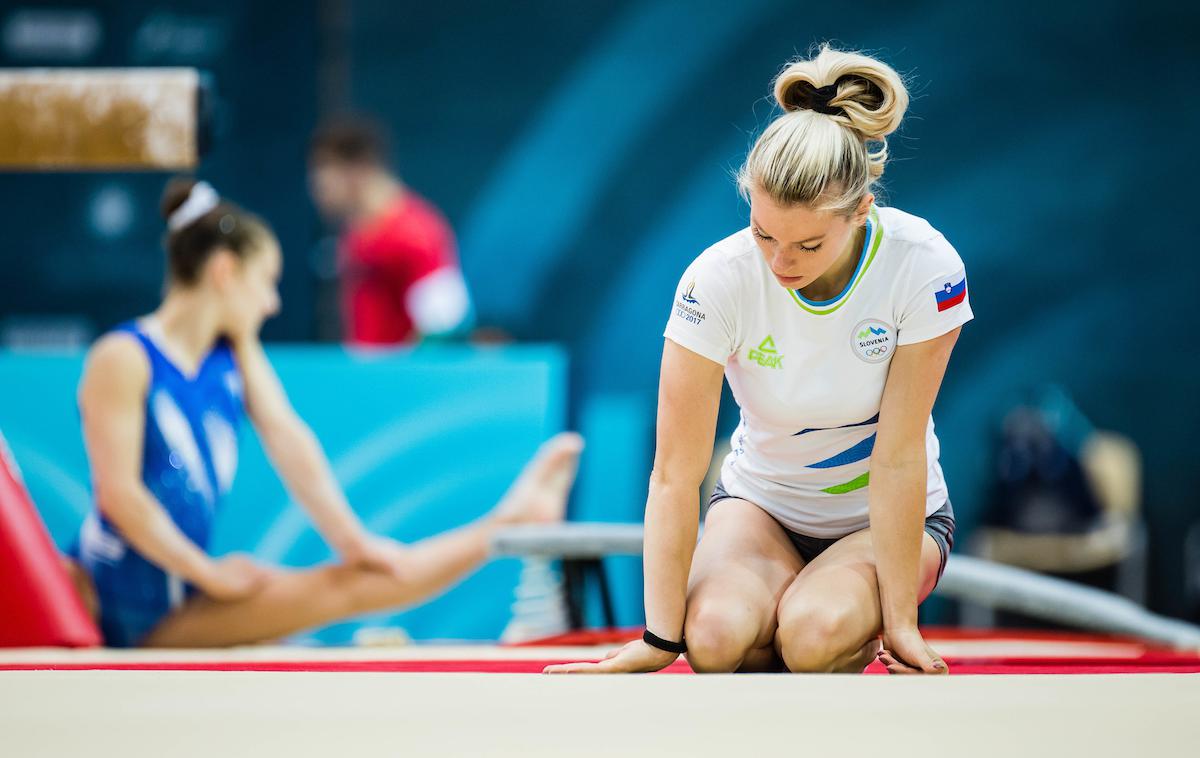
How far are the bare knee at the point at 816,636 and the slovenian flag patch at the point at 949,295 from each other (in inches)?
21.0

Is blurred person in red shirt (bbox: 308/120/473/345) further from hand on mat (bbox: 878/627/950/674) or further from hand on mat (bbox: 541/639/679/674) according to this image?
hand on mat (bbox: 878/627/950/674)

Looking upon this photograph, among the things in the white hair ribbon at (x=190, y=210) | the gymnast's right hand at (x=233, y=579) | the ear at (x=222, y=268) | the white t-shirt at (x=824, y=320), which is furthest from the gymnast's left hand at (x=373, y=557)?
the white t-shirt at (x=824, y=320)

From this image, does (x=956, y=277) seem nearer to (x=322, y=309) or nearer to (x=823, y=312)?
(x=823, y=312)

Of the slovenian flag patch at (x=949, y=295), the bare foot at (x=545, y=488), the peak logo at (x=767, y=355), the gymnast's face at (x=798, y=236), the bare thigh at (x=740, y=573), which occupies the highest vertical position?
the gymnast's face at (x=798, y=236)

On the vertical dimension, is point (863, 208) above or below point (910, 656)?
above

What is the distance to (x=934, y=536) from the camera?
2336 millimetres

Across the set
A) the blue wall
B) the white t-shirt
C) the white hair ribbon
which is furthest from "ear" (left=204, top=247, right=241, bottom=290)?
the blue wall

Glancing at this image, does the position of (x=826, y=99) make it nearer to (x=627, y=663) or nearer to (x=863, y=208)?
(x=863, y=208)

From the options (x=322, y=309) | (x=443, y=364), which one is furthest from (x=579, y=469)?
(x=322, y=309)

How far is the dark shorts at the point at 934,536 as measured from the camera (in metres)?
2.34

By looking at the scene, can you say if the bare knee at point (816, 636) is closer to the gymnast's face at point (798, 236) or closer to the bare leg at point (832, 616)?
the bare leg at point (832, 616)

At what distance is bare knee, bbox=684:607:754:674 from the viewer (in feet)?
6.82

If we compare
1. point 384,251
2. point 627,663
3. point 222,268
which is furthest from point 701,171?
point 627,663

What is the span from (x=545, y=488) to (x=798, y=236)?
2377 millimetres
